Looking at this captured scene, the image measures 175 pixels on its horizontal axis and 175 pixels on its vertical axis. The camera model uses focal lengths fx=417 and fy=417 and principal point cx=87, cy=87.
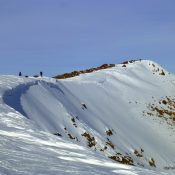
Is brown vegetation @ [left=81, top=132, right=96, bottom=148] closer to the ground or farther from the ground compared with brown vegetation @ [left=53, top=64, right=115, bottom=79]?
closer to the ground

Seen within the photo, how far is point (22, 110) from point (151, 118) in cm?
2015

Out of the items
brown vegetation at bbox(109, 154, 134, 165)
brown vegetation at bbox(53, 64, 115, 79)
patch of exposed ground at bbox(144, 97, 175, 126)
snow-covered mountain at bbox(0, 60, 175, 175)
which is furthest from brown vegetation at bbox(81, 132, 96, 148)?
brown vegetation at bbox(53, 64, 115, 79)

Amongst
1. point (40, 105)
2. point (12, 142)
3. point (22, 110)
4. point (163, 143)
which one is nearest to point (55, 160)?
point (12, 142)

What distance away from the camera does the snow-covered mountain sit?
399 inches

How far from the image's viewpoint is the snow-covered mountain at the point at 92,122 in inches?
399

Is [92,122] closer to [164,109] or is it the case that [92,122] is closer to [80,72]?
[164,109]

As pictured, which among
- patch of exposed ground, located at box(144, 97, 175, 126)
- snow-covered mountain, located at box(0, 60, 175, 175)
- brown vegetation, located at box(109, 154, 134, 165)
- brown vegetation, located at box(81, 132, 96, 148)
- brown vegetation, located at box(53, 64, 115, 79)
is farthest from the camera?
brown vegetation, located at box(53, 64, 115, 79)

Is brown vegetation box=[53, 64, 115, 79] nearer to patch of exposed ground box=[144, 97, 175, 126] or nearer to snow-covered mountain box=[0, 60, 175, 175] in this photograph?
snow-covered mountain box=[0, 60, 175, 175]

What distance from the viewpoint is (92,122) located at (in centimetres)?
3094

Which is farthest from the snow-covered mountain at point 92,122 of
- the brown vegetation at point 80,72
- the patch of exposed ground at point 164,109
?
the brown vegetation at point 80,72

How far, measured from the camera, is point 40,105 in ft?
83.6

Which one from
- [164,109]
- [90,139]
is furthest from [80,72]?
[90,139]

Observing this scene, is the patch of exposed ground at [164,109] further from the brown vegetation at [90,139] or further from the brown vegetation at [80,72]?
the brown vegetation at [90,139]

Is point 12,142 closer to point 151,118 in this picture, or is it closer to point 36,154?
point 36,154
